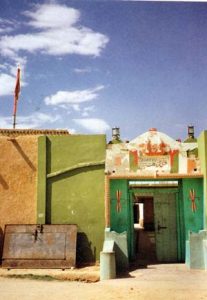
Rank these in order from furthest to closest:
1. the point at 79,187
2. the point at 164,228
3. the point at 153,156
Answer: the point at 164,228
the point at 79,187
the point at 153,156

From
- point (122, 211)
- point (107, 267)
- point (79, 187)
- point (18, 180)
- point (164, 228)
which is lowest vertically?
point (107, 267)

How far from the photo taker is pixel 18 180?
13211 millimetres

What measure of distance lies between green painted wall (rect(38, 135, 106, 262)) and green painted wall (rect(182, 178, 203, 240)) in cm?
292

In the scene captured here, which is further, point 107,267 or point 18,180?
point 18,180

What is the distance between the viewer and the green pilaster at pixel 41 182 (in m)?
12.8

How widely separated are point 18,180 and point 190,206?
6217 mm

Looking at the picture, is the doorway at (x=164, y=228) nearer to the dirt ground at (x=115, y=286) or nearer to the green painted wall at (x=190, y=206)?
the green painted wall at (x=190, y=206)

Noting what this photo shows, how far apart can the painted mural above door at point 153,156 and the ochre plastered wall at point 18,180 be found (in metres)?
2.84

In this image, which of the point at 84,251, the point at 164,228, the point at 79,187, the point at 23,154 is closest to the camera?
the point at 84,251

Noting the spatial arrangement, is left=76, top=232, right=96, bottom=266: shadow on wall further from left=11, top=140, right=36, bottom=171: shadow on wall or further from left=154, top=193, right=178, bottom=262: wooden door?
left=11, top=140, right=36, bottom=171: shadow on wall

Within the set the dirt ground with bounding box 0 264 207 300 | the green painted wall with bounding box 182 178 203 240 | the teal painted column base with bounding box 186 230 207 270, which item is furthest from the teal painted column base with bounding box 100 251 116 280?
the green painted wall with bounding box 182 178 203 240

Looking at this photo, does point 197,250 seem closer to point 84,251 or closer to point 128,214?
point 128,214

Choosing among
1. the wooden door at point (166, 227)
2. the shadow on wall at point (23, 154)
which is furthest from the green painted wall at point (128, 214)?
the shadow on wall at point (23, 154)

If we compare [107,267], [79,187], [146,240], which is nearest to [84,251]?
[79,187]
